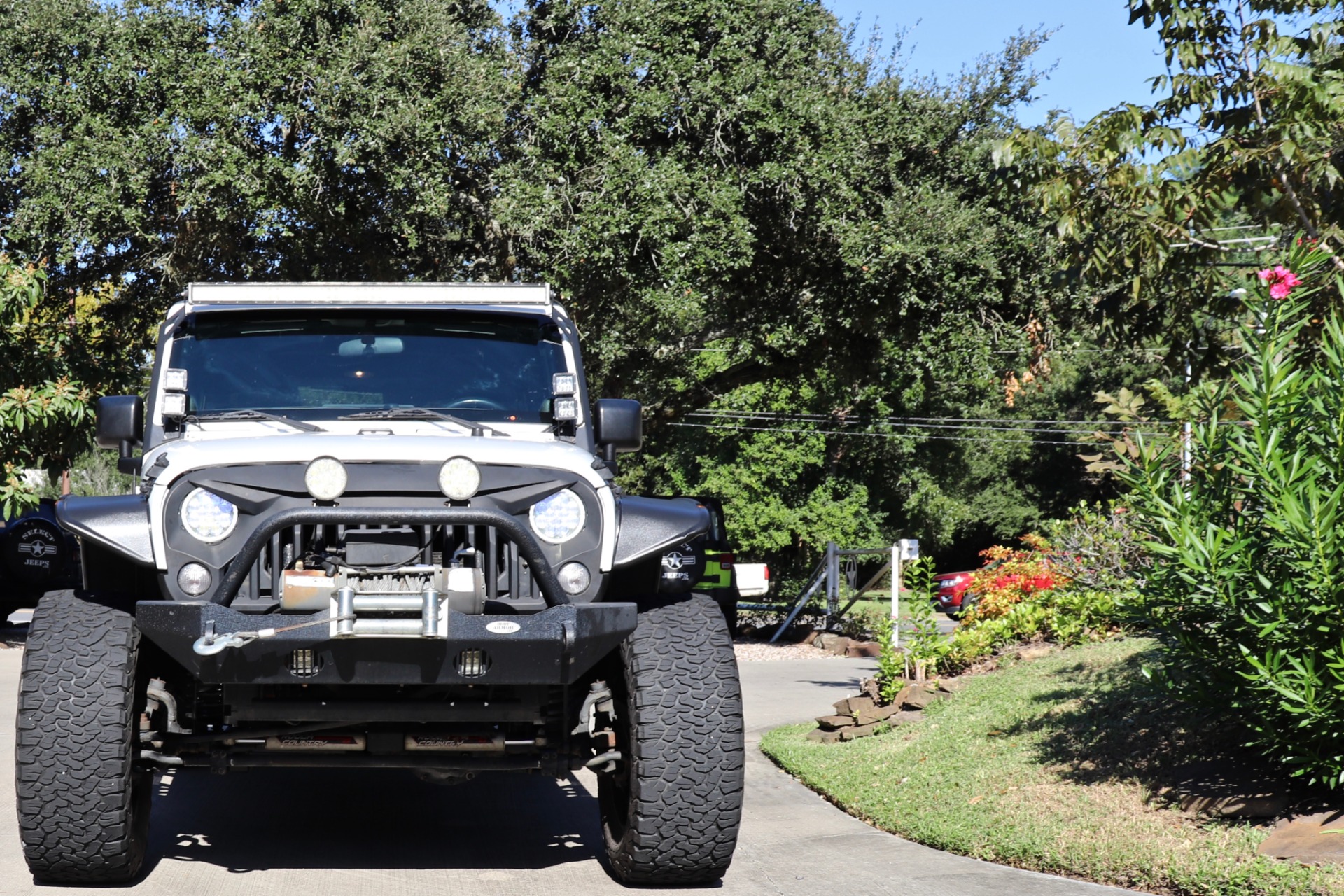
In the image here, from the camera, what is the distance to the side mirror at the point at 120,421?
5.94 m

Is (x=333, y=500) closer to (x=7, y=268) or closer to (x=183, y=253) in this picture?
(x=7, y=268)

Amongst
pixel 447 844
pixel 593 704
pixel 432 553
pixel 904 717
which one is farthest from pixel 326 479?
pixel 904 717

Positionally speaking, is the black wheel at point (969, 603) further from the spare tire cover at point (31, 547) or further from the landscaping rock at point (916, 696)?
the spare tire cover at point (31, 547)

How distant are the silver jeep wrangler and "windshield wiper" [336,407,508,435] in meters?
0.02

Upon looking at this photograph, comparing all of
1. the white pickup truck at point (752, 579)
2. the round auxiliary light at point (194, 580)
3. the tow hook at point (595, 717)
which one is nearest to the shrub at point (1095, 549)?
the white pickup truck at point (752, 579)

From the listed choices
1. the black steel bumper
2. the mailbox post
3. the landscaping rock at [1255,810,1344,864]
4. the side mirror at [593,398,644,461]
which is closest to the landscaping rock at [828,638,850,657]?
the mailbox post

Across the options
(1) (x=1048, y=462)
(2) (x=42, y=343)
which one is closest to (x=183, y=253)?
(2) (x=42, y=343)

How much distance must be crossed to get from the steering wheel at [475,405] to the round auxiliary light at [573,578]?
4.49 feet

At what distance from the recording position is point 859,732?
29.4ft

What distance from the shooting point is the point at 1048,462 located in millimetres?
49688

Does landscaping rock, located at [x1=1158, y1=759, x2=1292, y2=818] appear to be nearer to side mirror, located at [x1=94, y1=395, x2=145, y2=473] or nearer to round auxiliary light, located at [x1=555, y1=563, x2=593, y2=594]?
round auxiliary light, located at [x1=555, y1=563, x2=593, y2=594]

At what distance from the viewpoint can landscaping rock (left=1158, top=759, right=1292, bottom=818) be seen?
5746mm

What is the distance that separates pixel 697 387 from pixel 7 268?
9439 millimetres

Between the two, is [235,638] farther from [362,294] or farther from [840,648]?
[840,648]
